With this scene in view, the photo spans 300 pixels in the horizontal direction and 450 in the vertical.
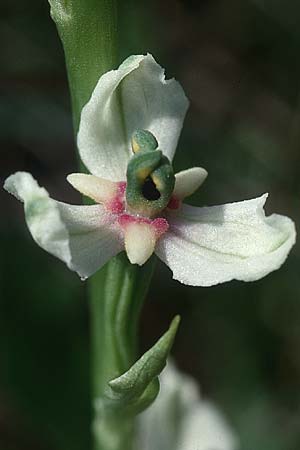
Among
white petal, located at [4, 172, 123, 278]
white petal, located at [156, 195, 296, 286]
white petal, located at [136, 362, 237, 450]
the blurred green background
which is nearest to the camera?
white petal, located at [4, 172, 123, 278]

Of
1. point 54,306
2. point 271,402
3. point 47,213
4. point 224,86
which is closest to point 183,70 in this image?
point 224,86

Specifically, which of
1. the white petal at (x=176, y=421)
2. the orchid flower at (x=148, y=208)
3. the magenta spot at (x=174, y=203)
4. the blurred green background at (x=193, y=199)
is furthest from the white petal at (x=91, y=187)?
the blurred green background at (x=193, y=199)

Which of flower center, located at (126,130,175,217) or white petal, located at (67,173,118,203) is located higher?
flower center, located at (126,130,175,217)

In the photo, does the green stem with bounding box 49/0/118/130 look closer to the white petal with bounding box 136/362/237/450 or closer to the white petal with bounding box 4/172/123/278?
the white petal with bounding box 4/172/123/278

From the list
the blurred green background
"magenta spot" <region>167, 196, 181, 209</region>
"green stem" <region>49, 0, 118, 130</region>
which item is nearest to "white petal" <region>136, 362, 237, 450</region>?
the blurred green background

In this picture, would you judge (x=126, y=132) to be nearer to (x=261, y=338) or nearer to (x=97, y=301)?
(x=97, y=301)

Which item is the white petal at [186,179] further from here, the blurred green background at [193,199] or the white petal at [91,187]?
the blurred green background at [193,199]

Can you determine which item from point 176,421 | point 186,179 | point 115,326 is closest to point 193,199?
point 176,421
